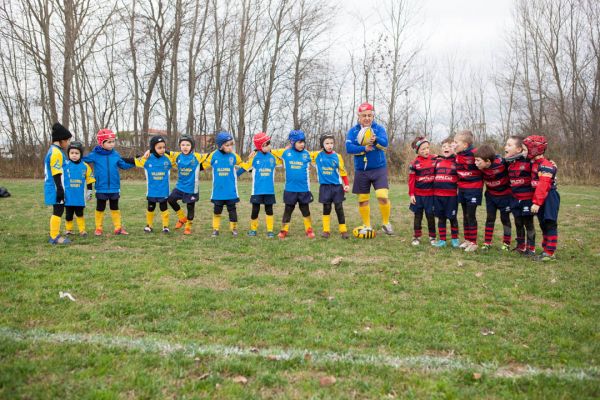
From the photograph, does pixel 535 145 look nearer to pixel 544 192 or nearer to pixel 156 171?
pixel 544 192

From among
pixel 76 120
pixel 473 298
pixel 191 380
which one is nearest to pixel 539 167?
pixel 473 298

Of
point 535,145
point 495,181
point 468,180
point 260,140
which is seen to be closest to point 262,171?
point 260,140

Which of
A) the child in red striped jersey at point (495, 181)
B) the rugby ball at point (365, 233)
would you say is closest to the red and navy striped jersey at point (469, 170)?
the child in red striped jersey at point (495, 181)

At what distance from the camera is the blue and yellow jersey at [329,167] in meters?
8.66

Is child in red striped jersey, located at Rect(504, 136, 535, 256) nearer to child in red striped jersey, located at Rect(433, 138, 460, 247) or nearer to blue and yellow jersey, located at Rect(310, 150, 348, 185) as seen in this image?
child in red striped jersey, located at Rect(433, 138, 460, 247)

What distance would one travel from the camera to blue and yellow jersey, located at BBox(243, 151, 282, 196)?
870 centimetres

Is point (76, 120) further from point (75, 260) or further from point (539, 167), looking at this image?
point (539, 167)

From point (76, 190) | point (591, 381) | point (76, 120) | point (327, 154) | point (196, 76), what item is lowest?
point (591, 381)

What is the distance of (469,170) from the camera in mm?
7520

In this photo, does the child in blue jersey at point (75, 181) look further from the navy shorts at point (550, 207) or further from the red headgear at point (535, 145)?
the navy shorts at point (550, 207)

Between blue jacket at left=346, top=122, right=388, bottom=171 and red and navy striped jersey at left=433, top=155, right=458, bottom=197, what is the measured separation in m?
1.25

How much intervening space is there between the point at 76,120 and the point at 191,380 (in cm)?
3501

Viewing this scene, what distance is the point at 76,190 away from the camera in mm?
8227

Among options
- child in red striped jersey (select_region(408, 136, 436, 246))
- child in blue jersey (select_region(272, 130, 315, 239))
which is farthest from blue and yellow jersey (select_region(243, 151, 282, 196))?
child in red striped jersey (select_region(408, 136, 436, 246))
